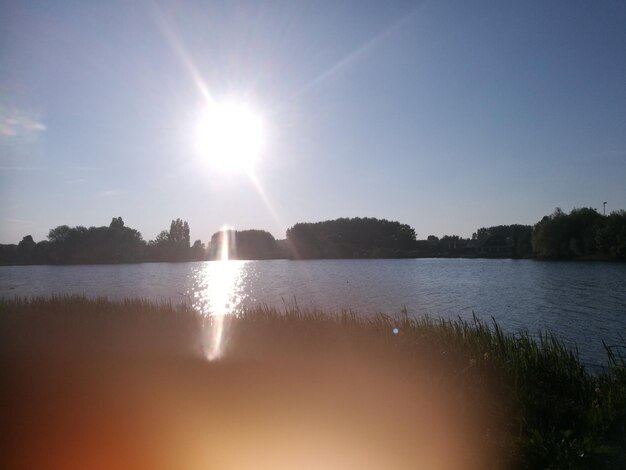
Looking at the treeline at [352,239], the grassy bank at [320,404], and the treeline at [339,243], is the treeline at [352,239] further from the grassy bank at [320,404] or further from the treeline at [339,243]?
the grassy bank at [320,404]

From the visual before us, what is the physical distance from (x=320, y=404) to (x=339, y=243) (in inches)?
5620

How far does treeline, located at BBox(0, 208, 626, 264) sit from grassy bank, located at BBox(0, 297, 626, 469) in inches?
3256

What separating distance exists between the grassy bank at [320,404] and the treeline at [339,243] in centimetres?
8270

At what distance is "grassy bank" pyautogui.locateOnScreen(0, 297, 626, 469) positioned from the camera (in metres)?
6.47

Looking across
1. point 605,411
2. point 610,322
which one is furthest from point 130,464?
point 610,322

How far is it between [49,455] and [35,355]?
7.61m

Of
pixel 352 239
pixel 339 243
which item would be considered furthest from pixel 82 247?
pixel 352 239

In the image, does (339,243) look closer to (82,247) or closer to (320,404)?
(82,247)

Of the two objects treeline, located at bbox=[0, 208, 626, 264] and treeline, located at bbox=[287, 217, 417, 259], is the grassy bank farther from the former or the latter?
treeline, located at bbox=[287, 217, 417, 259]

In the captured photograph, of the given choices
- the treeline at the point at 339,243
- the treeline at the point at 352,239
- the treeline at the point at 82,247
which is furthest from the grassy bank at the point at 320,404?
the treeline at the point at 352,239

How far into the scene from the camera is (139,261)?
4747 inches

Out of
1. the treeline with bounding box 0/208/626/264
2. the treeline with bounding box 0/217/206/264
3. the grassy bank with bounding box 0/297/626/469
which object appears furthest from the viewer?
the treeline with bounding box 0/217/206/264

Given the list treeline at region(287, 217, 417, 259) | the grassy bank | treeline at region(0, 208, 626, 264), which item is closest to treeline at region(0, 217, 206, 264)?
treeline at region(0, 208, 626, 264)

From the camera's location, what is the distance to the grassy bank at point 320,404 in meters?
6.47
